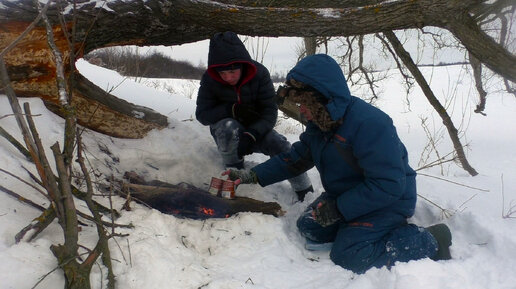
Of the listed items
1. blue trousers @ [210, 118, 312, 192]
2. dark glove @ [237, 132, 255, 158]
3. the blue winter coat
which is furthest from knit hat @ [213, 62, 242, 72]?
the blue winter coat

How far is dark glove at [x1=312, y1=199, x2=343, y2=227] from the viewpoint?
2.04 meters

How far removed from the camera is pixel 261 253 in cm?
201

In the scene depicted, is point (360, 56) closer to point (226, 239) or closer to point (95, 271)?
point (226, 239)

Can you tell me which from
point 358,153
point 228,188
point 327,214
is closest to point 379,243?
point 327,214

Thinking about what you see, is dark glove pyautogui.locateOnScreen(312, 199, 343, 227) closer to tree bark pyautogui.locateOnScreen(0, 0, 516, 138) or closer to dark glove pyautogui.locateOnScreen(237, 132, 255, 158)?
dark glove pyautogui.locateOnScreen(237, 132, 255, 158)

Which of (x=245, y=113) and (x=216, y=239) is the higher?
(x=245, y=113)

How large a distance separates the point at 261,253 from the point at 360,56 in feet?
14.8

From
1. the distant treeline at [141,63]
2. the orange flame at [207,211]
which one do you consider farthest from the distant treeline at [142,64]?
the orange flame at [207,211]

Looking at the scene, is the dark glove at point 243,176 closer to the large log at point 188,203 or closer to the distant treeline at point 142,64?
the large log at point 188,203

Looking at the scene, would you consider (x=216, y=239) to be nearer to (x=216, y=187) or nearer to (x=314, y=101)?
(x=216, y=187)

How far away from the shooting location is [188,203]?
2293 mm

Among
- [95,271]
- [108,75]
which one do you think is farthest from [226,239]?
[108,75]

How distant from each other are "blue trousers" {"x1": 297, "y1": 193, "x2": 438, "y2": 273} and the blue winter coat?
0.06 metres

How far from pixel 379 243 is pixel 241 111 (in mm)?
1508
